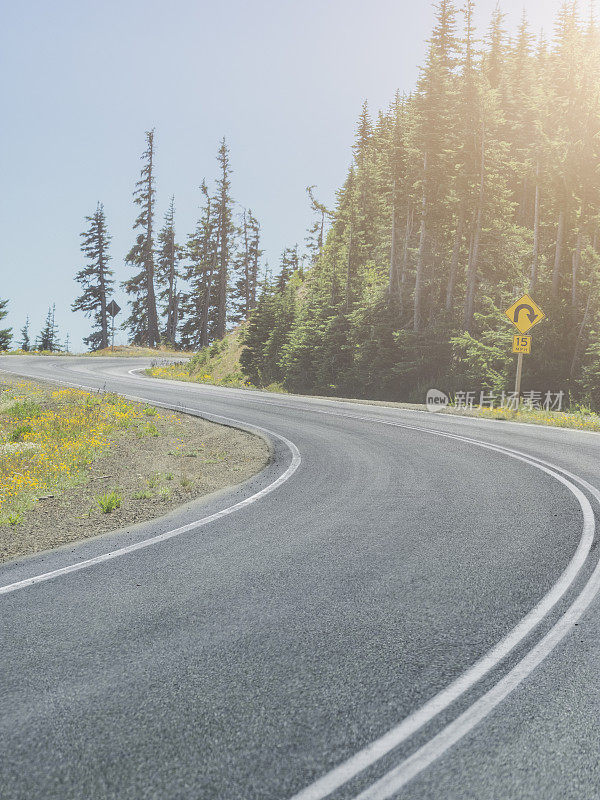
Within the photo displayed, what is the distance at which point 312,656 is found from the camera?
3.74 m

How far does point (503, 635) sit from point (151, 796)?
253 cm

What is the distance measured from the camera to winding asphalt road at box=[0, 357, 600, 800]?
8.91ft

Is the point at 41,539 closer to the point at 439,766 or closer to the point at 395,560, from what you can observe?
the point at 395,560

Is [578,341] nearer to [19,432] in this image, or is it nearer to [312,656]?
[19,432]

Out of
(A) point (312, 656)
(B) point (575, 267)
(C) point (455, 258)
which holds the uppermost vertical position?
(C) point (455, 258)

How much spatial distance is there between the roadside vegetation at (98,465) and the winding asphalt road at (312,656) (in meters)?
0.94

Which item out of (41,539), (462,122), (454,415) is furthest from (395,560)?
(462,122)

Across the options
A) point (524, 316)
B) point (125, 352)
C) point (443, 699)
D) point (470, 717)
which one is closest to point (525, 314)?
point (524, 316)

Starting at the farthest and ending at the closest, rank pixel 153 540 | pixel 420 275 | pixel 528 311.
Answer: pixel 420 275, pixel 528 311, pixel 153 540

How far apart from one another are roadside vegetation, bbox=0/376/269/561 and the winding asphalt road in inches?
37.2

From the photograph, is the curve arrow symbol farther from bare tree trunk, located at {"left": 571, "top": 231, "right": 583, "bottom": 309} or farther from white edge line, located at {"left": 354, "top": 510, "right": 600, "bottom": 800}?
white edge line, located at {"left": 354, "top": 510, "right": 600, "bottom": 800}

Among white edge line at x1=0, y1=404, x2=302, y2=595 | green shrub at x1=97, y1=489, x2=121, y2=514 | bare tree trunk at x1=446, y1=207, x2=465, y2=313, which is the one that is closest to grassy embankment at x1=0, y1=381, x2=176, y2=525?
green shrub at x1=97, y1=489, x2=121, y2=514

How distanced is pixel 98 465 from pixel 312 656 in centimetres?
866

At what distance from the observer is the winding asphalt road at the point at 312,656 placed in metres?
2.71
